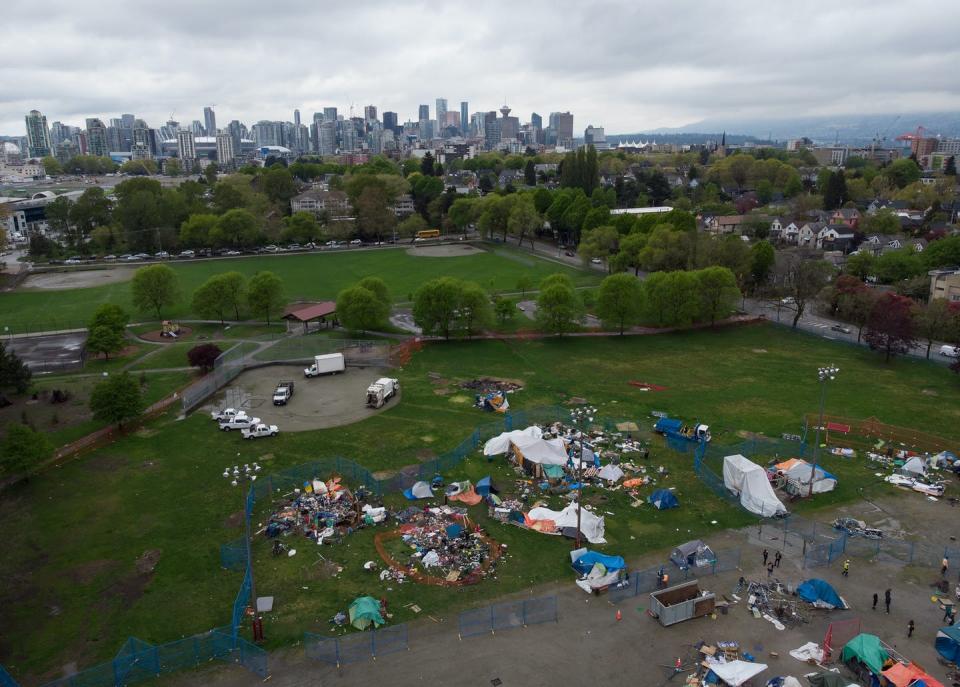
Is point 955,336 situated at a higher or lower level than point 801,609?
higher

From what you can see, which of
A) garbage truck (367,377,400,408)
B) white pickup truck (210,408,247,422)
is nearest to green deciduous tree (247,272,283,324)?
white pickup truck (210,408,247,422)

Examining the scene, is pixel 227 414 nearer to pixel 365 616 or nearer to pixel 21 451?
pixel 21 451

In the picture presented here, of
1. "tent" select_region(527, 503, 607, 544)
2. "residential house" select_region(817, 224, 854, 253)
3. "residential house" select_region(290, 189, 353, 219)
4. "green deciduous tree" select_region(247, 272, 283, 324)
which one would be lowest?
"tent" select_region(527, 503, 607, 544)

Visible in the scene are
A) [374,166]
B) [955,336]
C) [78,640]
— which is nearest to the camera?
→ [78,640]

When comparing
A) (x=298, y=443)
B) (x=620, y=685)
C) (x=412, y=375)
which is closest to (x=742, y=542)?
(x=620, y=685)

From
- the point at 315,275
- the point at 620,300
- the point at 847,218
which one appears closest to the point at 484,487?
the point at 620,300

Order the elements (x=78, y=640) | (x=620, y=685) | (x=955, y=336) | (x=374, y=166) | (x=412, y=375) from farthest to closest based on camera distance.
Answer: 1. (x=374, y=166)
2. (x=955, y=336)
3. (x=412, y=375)
4. (x=78, y=640)
5. (x=620, y=685)

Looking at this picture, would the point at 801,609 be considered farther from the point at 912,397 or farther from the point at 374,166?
the point at 374,166

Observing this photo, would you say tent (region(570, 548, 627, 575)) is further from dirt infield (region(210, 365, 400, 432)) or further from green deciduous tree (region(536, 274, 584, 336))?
green deciduous tree (region(536, 274, 584, 336))
